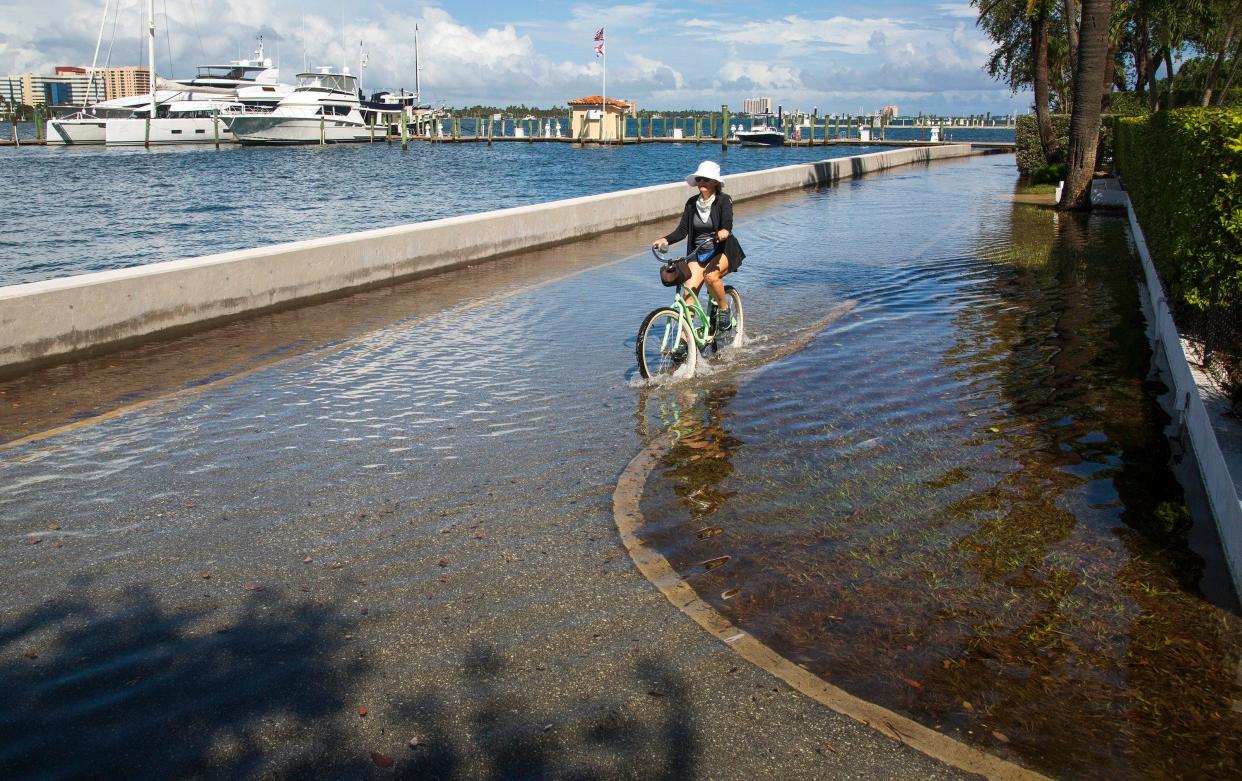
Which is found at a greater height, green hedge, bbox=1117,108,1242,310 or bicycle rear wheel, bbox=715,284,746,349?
green hedge, bbox=1117,108,1242,310

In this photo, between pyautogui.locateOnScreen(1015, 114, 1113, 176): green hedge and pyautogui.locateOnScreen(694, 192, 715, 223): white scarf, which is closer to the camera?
pyautogui.locateOnScreen(694, 192, 715, 223): white scarf

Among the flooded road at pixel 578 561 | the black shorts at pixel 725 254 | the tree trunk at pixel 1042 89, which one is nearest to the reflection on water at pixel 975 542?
the flooded road at pixel 578 561

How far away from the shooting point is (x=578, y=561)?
5023mm

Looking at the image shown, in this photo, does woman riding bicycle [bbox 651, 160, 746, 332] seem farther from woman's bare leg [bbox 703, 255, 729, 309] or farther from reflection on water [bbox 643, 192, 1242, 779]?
reflection on water [bbox 643, 192, 1242, 779]

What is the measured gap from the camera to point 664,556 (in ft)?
16.7

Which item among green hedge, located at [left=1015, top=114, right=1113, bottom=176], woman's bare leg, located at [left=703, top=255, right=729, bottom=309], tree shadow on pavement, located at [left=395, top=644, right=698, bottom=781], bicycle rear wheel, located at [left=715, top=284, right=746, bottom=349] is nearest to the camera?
tree shadow on pavement, located at [left=395, top=644, right=698, bottom=781]

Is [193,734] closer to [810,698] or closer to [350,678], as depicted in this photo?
[350,678]

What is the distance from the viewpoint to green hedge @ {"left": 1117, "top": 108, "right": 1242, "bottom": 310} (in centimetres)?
715

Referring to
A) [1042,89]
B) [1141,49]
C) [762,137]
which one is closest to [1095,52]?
[1042,89]

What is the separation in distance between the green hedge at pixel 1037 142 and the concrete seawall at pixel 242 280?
21.4 metres

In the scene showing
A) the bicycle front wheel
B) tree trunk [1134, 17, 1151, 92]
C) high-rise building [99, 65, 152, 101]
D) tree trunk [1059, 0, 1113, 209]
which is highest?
high-rise building [99, 65, 152, 101]

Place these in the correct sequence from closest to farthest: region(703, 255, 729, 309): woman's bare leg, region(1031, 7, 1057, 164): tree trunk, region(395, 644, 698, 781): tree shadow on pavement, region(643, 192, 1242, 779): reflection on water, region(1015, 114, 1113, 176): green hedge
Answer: region(395, 644, 698, 781): tree shadow on pavement → region(643, 192, 1242, 779): reflection on water → region(703, 255, 729, 309): woman's bare leg → region(1031, 7, 1057, 164): tree trunk → region(1015, 114, 1113, 176): green hedge

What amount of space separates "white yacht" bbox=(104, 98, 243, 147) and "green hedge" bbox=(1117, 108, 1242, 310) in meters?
89.7

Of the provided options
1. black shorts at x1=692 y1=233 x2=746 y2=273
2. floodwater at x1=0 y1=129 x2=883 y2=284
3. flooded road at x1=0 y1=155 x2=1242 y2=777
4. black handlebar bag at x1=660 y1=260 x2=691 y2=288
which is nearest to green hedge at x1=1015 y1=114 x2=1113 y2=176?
floodwater at x1=0 y1=129 x2=883 y2=284
